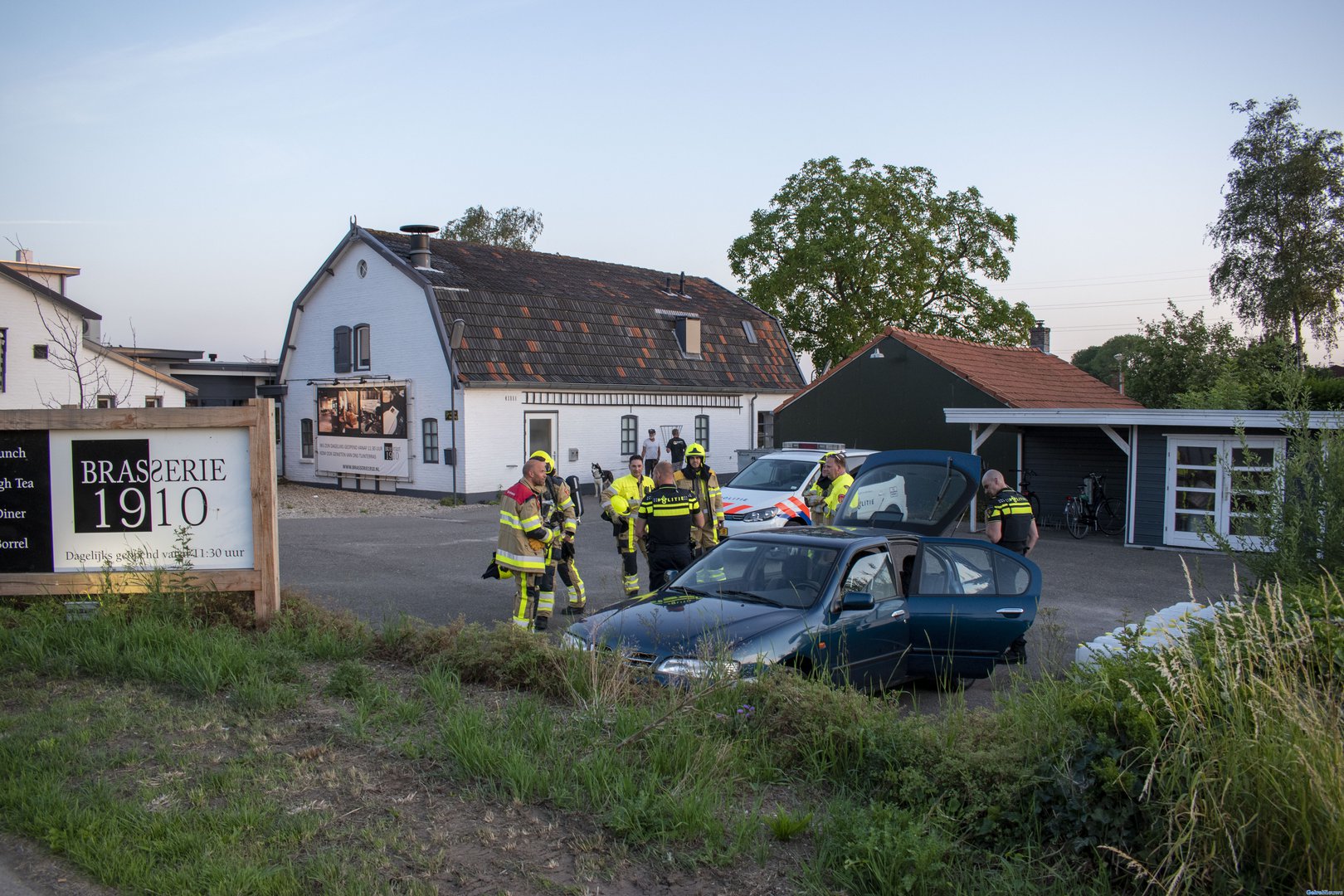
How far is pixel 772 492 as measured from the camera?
17.2 m

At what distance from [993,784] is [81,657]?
6.26 meters

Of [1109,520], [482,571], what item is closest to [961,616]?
[482,571]

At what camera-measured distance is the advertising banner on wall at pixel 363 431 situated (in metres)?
28.0

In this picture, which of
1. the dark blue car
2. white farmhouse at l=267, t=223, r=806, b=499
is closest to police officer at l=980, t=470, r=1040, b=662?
the dark blue car

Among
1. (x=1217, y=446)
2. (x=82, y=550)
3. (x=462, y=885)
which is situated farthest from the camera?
(x=1217, y=446)

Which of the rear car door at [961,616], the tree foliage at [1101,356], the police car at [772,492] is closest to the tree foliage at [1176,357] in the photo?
the police car at [772,492]

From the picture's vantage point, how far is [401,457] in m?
27.9

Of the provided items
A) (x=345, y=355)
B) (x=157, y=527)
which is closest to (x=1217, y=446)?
Answer: (x=157, y=527)

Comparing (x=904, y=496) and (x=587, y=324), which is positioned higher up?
(x=587, y=324)

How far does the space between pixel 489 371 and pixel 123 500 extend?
18.3 m

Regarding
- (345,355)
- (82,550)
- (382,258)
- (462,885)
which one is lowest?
(462,885)

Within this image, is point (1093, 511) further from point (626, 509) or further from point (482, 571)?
point (626, 509)

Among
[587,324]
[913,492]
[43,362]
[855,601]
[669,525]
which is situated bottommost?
[855,601]

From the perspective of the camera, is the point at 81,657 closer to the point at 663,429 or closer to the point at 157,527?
the point at 157,527
